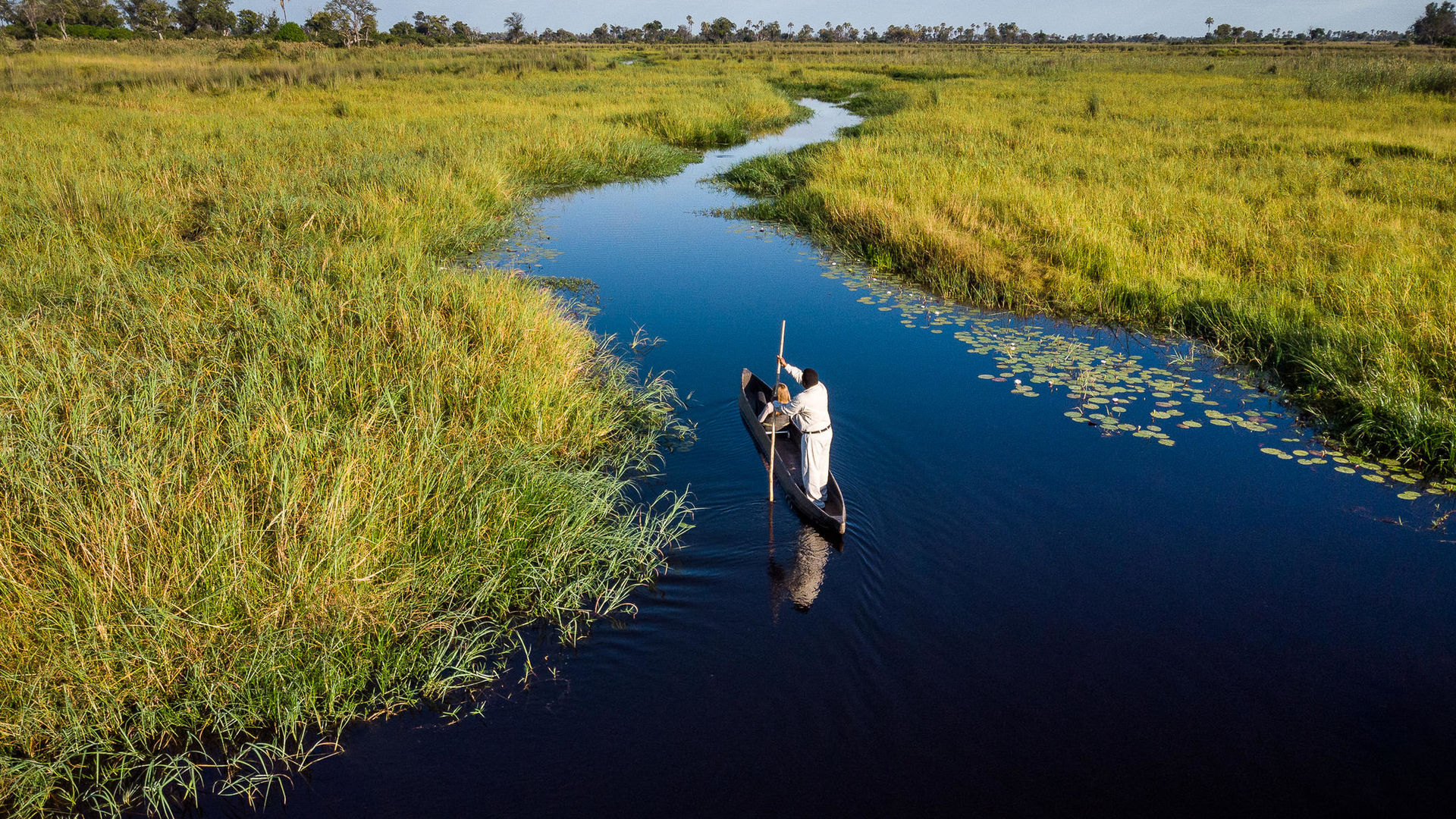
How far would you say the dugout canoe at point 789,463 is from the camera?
17.0 ft

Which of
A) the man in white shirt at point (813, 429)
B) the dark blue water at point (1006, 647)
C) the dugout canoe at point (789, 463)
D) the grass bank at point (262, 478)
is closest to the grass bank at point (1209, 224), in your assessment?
the dark blue water at point (1006, 647)

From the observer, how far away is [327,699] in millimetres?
3580

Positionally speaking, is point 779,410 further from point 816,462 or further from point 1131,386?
point 1131,386

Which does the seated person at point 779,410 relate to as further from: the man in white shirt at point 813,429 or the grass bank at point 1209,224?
the grass bank at point 1209,224

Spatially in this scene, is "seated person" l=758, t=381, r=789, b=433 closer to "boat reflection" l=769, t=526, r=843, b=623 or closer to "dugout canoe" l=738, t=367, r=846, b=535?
"dugout canoe" l=738, t=367, r=846, b=535

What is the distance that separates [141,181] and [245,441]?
8.95 meters

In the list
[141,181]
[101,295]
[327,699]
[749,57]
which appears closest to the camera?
[327,699]

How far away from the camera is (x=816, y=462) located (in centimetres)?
534

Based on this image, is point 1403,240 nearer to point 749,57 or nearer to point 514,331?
point 514,331

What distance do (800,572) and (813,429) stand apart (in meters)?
1.02

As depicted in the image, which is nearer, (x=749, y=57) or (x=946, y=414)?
(x=946, y=414)

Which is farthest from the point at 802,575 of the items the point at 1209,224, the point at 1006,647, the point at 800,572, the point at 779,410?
the point at 1209,224

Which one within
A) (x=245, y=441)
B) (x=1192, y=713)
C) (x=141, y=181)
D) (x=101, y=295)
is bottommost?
(x=1192, y=713)

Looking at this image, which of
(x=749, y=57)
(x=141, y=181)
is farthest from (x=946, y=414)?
(x=749, y=57)
